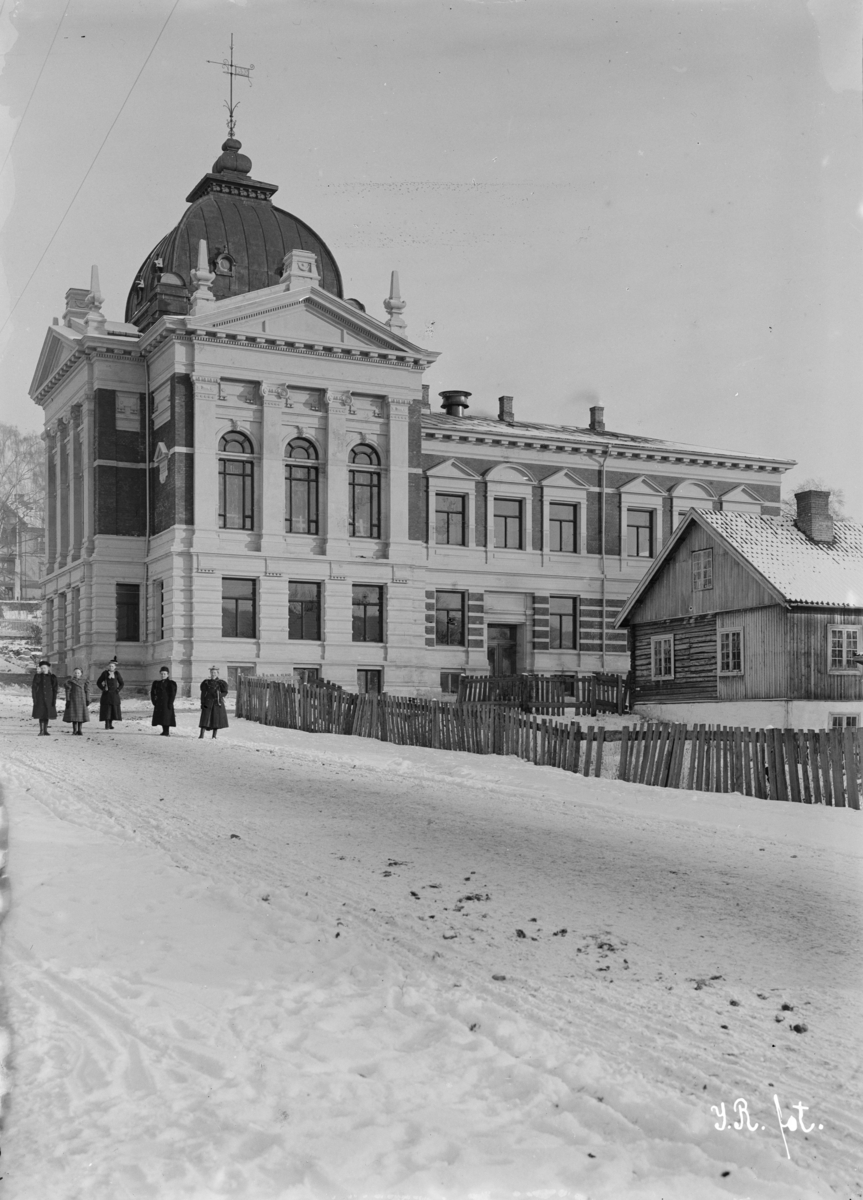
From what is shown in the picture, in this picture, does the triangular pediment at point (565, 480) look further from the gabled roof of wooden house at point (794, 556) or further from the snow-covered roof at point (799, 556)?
the snow-covered roof at point (799, 556)

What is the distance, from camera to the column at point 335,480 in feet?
141

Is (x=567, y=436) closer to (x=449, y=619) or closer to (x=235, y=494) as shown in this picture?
(x=449, y=619)

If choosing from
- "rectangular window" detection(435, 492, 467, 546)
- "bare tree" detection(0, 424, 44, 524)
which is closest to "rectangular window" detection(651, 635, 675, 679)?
"rectangular window" detection(435, 492, 467, 546)

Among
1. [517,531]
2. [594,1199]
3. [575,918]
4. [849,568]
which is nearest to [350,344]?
[517,531]

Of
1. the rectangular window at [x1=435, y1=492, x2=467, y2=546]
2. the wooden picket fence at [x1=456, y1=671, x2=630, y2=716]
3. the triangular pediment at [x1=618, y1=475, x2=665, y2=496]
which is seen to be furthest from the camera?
the triangular pediment at [x1=618, y1=475, x2=665, y2=496]

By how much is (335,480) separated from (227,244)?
11451 mm

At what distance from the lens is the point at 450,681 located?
152 ft

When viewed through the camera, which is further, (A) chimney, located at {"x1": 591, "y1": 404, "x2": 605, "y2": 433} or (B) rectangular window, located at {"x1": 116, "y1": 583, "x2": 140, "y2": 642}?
(A) chimney, located at {"x1": 591, "y1": 404, "x2": 605, "y2": 433}

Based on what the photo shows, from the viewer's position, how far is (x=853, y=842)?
12.3m

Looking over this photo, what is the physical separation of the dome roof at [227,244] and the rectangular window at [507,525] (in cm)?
1111

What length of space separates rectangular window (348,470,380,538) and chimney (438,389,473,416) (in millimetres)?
8586

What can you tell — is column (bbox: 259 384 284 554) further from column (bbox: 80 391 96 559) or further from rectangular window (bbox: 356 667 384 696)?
column (bbox: 80 391 96 559)

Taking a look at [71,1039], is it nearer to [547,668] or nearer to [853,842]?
[853,842]

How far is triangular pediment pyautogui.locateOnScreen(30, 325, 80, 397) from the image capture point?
45438mm
